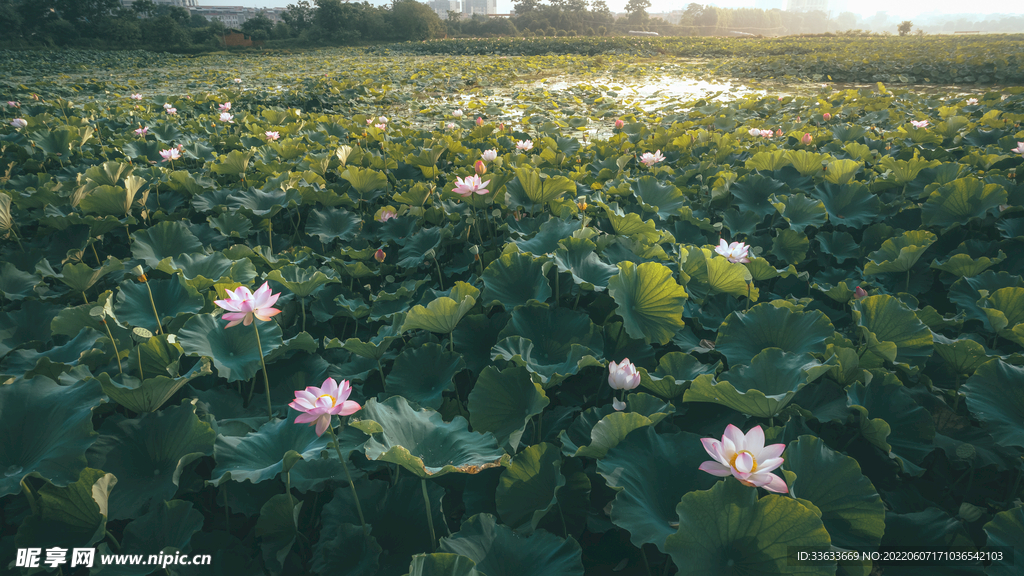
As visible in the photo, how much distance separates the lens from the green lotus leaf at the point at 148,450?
1.07 metres

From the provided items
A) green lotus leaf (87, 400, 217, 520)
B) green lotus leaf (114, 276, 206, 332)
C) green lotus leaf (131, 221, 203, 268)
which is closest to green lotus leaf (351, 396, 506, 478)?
green lotus leaf (87, 400, 217, 520)

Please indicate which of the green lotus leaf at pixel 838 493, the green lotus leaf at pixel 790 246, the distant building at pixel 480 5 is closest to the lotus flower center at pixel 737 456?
the green lotus leaf at pixel 838 493

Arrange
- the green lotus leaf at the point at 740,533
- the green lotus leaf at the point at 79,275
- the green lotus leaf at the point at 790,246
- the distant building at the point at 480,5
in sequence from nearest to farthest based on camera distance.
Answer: the green lotus leaf at the point at 740,533 → the green lotus leaf at the point at 79,275 → the green lotus leaf at the point at 790,246 → the distant building at the point at 480,5

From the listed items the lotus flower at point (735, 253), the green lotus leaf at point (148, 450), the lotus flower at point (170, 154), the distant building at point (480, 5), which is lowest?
the green lotus leaf at point (148, 450)

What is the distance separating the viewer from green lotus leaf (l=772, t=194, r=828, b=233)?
2.25 metres

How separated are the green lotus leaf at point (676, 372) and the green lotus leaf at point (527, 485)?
0.36m

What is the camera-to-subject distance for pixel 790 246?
2166 mm

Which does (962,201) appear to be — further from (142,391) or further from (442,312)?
(142,391)

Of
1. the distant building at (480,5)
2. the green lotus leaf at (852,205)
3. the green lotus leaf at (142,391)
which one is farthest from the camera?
the distant building at (480,5)

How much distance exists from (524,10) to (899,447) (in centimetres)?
5470

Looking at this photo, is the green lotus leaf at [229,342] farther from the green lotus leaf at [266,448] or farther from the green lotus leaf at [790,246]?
the green lotus leaf at [790,246]

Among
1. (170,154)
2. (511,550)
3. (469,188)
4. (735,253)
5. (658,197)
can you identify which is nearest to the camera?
(511,550)

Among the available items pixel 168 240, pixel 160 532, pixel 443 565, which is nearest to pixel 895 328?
pixel 443 565

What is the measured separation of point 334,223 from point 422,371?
1.44m
